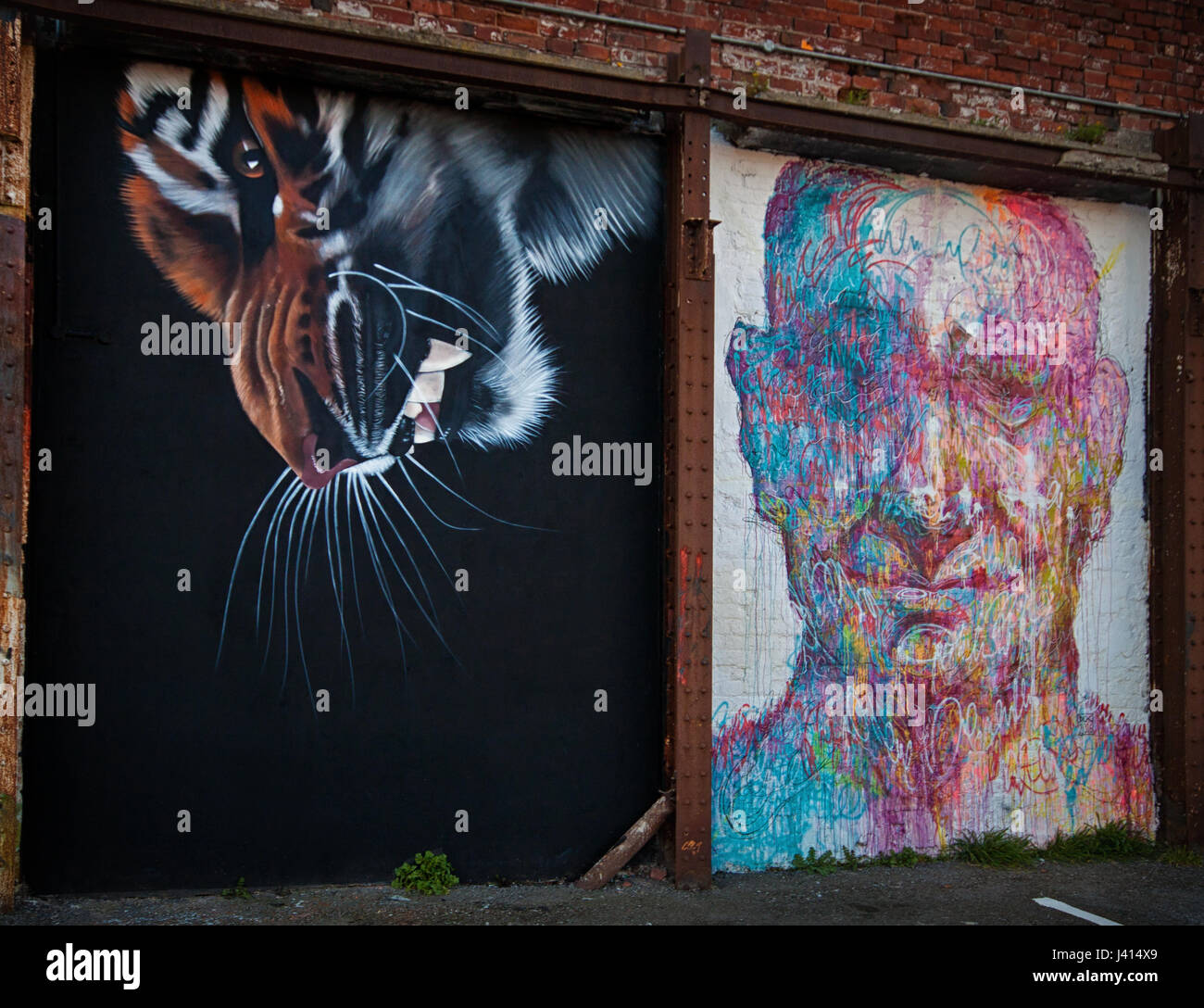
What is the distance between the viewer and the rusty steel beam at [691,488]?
5551 mm

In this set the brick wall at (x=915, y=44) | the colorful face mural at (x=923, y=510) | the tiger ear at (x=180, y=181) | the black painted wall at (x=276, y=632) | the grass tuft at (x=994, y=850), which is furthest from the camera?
the grass tuft at (x=994, y=850)

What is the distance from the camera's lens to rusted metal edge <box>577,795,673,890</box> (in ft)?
18.1

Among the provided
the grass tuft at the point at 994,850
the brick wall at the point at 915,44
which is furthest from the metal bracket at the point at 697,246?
the grass tuft at the point at 994,850

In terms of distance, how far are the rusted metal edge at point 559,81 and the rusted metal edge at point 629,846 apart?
3.66 metres

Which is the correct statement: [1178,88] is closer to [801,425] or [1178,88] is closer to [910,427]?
[910,427]

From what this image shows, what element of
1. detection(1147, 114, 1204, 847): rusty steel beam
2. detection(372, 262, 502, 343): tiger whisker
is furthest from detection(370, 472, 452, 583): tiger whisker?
detection(1147, 114, 1204, 847): rusty steel beam

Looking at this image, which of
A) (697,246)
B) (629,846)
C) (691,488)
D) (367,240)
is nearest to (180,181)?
(367,240)

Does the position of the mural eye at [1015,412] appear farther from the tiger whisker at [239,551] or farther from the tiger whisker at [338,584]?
the tiger whisker at [239,551]

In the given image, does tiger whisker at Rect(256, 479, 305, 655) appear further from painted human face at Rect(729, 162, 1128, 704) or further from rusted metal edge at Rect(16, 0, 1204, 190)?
painted human face at Rect(729, 162, 1128, 704)

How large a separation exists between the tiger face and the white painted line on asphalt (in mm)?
3616

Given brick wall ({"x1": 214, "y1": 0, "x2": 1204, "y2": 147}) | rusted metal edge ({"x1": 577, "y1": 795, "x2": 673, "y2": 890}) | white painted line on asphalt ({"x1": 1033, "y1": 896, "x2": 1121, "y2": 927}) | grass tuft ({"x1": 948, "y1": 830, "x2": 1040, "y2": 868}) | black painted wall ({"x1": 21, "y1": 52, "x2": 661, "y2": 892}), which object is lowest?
white painted line on asphalt ({"x1": 1033, "y1": 896, "x2": 1121, "y2": 927})

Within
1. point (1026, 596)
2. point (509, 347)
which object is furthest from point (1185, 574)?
point (509, 347)

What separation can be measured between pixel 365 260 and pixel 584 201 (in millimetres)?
1225

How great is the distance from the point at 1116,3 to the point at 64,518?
22.4 ft
